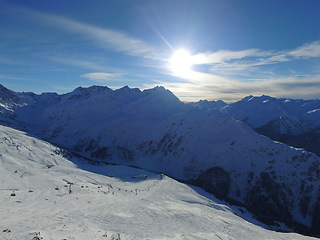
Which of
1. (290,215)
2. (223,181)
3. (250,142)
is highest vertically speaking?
(250,142)

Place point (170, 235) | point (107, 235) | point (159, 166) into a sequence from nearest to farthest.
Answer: point (107, 235)
point (170, 235)
point (159, 166)

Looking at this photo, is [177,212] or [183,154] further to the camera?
[183,154]

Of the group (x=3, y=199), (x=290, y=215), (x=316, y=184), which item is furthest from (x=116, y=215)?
(x=316, y=184)

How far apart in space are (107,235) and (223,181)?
13903 cm

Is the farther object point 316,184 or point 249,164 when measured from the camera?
point 249,164

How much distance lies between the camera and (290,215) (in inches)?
4924

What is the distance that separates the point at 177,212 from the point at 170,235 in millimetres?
11855

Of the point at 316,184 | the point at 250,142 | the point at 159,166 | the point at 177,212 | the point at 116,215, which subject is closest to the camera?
the point at 116,215

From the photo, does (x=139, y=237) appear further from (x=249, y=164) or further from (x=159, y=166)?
(x=159, y=166)

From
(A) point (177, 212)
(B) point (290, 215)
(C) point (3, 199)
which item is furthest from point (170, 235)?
(B) point (290, 215)

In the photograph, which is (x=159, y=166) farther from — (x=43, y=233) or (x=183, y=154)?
(x=43, y=233)

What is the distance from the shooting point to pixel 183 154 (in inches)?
7116

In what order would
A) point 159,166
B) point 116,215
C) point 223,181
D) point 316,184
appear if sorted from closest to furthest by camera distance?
point 116,215 < point 316,184 < point 223,181 < point 159,166

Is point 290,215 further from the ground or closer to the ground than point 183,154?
closer to the ground
